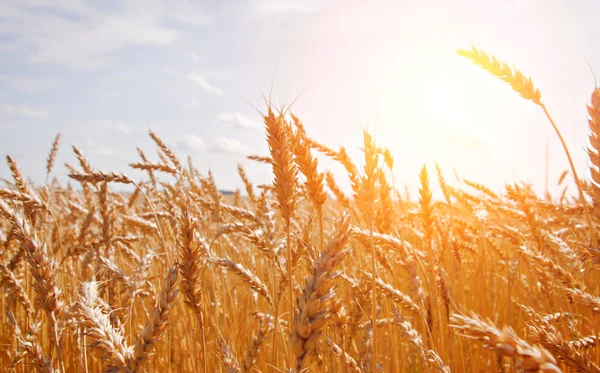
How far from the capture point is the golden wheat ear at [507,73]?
1.47 m

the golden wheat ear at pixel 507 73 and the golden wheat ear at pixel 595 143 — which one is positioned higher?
the golden wheat ear at pixel 507 73

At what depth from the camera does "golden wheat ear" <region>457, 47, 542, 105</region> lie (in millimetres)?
1469

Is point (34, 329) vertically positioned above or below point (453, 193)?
below

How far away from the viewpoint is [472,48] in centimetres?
170

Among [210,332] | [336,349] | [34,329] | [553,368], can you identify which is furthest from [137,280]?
[553,368]

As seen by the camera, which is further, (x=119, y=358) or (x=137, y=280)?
(x=137, y=280)

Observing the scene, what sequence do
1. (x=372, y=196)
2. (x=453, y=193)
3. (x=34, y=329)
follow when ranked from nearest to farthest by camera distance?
(x=372, y=196), (x=34, y=329), (x=453, y=193)

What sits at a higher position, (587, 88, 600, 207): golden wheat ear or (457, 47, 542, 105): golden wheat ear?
(457, 47, 542, 105): golden wheat ear

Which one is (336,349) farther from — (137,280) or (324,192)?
(137,280)

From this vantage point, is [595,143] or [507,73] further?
[507,73]

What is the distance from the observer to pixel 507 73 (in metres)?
1.54

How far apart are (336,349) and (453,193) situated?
2795mm

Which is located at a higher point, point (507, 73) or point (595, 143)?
point (507, 73)

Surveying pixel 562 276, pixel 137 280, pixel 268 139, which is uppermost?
pixel 268 139
